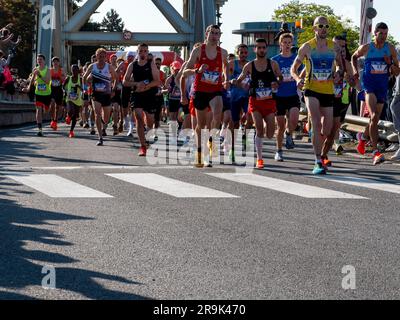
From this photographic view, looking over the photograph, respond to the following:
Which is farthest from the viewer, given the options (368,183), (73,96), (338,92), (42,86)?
(73,96)

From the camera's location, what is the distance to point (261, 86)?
1462 centimetres

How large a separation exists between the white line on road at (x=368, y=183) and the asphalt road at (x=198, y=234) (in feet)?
0.04

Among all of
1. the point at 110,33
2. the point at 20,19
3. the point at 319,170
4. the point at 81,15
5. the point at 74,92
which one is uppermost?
the point at 20,19

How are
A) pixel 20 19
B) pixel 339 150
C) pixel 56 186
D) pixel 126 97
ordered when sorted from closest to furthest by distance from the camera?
pixel 56 186, pixel 339 150, pixel 126 97, pixel 20 19

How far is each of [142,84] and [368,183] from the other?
20.1 ft

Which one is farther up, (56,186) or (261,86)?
(261,86)

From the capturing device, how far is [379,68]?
48.6 ft

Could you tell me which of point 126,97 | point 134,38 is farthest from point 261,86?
point 134,38

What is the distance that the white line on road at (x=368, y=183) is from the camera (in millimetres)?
11169

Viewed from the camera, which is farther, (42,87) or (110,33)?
(110,33)

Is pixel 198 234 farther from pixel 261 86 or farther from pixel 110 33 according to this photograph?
pixel 110 33

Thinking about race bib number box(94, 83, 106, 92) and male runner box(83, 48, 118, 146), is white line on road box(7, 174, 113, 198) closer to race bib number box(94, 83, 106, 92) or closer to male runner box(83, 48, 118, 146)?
male runner box(83, 48, 118, 146)

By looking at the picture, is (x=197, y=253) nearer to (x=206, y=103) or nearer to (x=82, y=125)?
(x=206, y=103)

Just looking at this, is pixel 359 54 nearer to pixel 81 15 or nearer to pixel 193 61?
pixel 193 61
